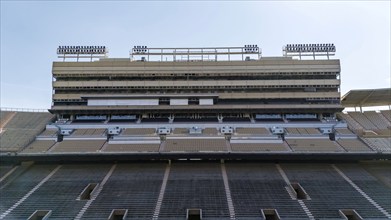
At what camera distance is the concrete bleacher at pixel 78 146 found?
102 feet

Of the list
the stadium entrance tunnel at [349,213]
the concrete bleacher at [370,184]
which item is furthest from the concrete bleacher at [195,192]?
the concrete bleacher at [370,184]

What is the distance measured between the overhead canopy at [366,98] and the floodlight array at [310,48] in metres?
6.49

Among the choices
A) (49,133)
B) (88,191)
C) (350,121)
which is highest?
(350,121)

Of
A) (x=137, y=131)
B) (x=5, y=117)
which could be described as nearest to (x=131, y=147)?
(x=137, y=131)

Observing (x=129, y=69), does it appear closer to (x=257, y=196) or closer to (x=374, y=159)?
(x=257, y=196)

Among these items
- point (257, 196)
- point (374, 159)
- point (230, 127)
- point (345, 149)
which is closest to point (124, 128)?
point (230, 127)

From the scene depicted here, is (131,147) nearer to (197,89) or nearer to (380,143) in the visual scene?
(197,89)

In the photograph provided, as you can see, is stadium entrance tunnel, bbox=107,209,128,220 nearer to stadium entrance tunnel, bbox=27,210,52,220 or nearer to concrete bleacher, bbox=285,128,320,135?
stadium entrance tunnel, bbox=27,210,52,220

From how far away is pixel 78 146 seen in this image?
106 feet

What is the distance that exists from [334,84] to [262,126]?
36.0 feet

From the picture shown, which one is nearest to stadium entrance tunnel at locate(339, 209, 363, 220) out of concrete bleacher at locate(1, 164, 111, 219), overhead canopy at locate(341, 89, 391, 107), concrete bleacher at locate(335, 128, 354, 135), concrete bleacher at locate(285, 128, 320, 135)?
concrete bleacher at locate(285, 128, 320, 135)

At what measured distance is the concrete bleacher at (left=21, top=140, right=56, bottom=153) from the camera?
103 feet

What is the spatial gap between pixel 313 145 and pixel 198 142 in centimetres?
1188

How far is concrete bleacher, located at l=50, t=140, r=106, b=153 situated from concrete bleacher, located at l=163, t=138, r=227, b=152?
7.30 m
